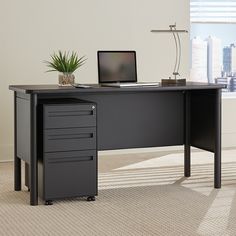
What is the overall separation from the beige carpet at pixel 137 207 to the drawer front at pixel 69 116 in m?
0.50

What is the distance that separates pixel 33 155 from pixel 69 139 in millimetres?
245

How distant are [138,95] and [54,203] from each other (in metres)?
1.05

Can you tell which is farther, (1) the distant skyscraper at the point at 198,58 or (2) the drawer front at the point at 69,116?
(1) the distant skyscraper at the point at 198,58

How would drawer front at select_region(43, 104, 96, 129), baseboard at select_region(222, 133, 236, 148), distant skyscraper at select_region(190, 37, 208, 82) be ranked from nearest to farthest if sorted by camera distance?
1. drawer front at select_region(43, 104, 96, 129)
2. baseboard at select_region(222, 133, 236, 148)
3. distant skyscraper at select_region(190, 37, 208, 82)

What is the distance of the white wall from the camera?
5.74 meters

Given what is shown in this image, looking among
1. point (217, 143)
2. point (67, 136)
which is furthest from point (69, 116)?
point (217, 143)

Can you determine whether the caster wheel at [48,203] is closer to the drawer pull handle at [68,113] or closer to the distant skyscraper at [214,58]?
the drawer pull handle at [68,113]

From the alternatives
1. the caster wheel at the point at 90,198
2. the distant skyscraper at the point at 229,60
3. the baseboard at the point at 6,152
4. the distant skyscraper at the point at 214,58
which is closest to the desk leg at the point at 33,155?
the caster wheel at the point at 90,198

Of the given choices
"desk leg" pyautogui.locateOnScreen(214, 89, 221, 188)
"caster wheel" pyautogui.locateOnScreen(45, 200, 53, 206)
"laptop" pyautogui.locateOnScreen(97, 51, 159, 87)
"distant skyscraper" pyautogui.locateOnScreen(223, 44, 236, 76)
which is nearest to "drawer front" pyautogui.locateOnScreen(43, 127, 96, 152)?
Result: "caster wheel" pyautogui.locateOnScreen(45, 200, 53, 206)

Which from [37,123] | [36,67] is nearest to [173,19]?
[36,67]

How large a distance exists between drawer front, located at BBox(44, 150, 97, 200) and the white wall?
1799 mm

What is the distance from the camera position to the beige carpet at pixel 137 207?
3.53 metres

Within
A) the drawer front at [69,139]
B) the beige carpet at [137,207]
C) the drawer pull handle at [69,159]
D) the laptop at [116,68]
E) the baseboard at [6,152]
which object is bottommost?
the beige carpet at [137,207]

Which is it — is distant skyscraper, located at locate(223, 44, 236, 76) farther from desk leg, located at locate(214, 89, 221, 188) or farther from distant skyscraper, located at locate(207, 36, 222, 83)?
desk leg, located at locate(214, 89, 221, 188)
